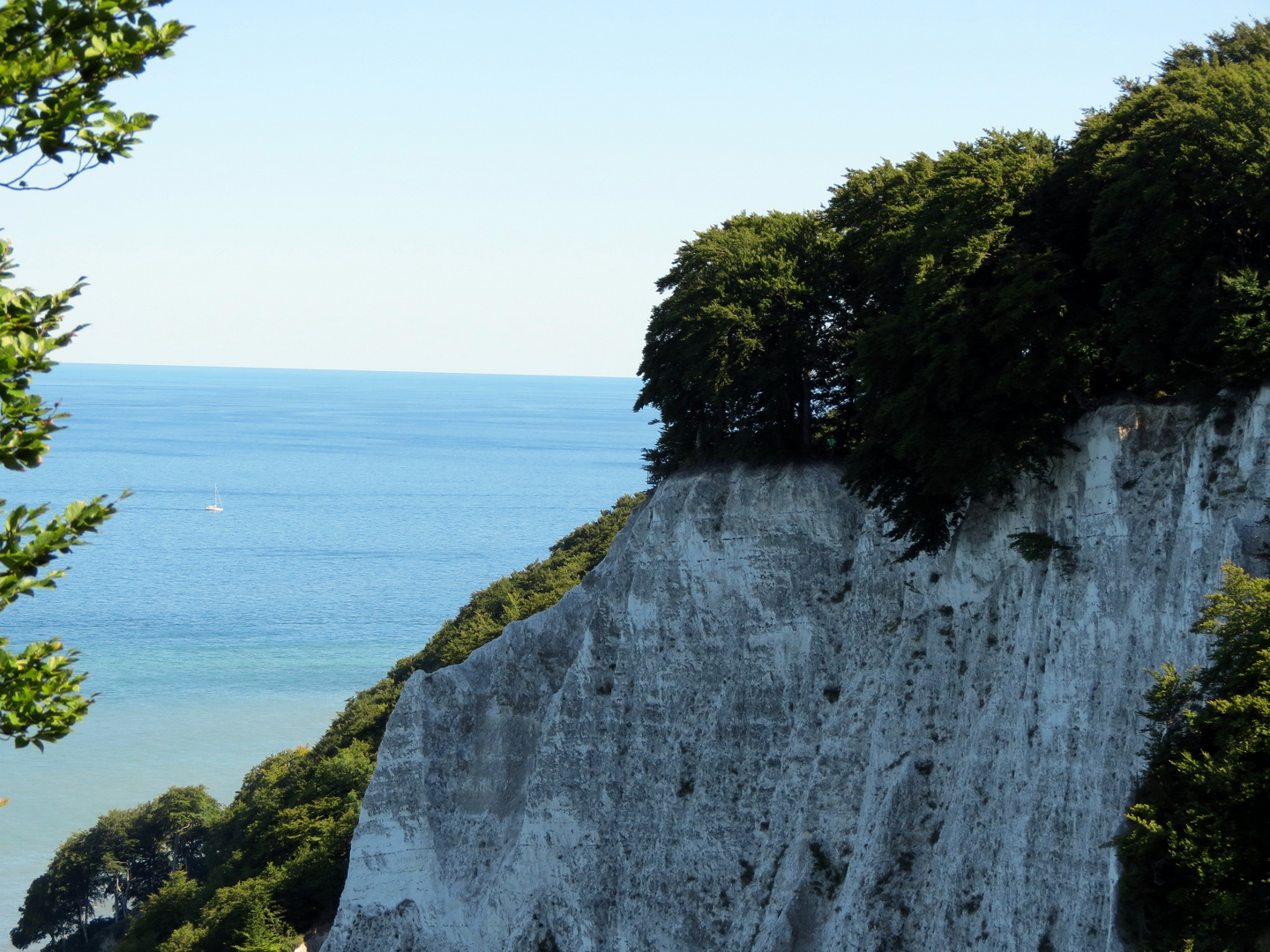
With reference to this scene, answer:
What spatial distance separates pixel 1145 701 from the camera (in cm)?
2212

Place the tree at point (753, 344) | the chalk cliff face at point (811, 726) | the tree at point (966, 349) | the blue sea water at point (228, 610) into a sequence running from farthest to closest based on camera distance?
the blue sea water at point (228, 610), the tree at point (753, 344), the tree at point (966, 349), the chalk cliff face at point (811, 726)

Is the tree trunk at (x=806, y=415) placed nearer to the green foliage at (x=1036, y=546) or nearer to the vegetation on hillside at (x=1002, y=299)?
the vegetation on hillside at (x=1002, y=299)

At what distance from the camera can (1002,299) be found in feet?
83.9

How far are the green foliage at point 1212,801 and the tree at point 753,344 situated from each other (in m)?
15.0

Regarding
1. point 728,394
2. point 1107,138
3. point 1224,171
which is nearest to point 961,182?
point 1107,138

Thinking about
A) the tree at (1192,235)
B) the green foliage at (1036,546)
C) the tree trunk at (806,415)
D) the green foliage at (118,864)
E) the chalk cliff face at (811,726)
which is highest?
the tree at (1192,235)

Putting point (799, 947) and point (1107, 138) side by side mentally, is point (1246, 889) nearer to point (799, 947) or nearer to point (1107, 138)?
point (799, 947)

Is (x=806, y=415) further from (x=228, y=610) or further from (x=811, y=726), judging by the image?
(x=228, y=610)

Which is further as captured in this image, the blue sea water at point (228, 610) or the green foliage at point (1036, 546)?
the blue sea water at point (228, 610)

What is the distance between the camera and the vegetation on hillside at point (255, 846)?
4625 centimetres

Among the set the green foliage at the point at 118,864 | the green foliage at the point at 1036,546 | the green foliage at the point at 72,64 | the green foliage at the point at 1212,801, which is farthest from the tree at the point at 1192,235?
the green foliage at the point at 118,864

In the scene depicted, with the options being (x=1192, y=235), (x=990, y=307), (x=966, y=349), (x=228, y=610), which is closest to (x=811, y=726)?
(x=966, y=349)

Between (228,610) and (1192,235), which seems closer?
(1192,235)

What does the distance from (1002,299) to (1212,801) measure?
38.0ft
